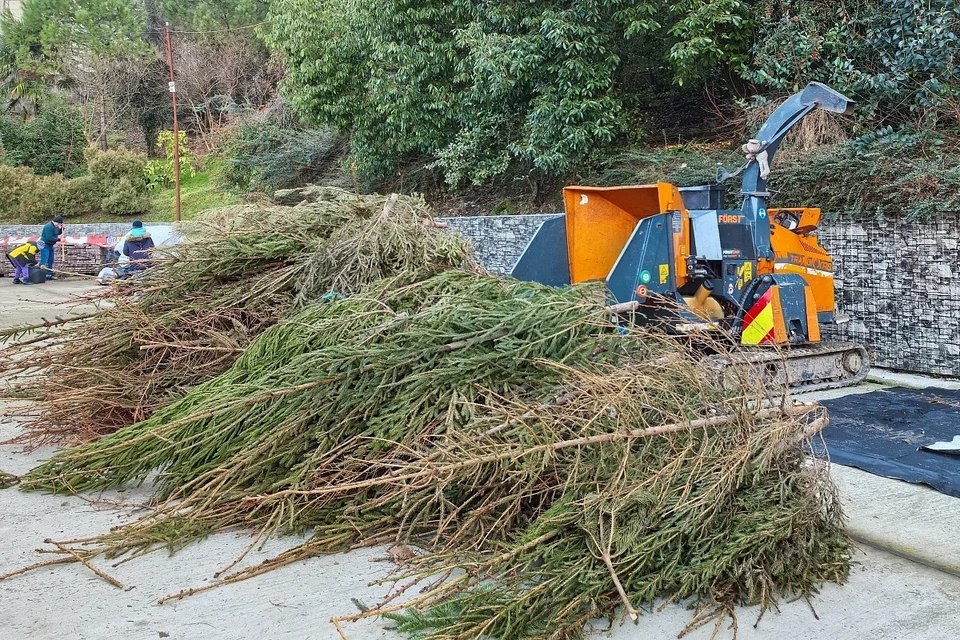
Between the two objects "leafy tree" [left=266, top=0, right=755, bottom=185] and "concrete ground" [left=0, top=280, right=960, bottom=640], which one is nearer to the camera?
"concrete ground" [left=0, top=280, right=960, bottom=640]

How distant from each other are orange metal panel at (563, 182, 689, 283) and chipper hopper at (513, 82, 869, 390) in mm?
10

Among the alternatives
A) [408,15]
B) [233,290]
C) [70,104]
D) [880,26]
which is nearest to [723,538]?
[233,290]

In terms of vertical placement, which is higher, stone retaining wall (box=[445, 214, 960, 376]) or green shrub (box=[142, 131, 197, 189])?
green shrub (box=[142, 131, 197, 189])

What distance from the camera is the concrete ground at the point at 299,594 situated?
3.54 m

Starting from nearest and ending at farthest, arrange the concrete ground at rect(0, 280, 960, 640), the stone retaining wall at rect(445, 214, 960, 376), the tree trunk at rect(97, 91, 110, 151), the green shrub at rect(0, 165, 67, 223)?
the concrete ground at rect(0, 280, 960, 640)
the stone retaining wall at rect(445, 214, 960, 376)
the green shrub at rect(0, 165, 67, 223)
the tree trunk at rect(97, 91, 110, 151)

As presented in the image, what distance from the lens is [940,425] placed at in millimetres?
6723

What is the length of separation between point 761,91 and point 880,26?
7.27ft

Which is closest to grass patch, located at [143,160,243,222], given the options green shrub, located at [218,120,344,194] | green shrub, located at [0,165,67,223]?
green shrub, located at [218,120,344,194]

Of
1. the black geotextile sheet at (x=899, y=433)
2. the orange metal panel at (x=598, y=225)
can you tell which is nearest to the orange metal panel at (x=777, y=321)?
the black geotextile sheet at (x=899, y=433)

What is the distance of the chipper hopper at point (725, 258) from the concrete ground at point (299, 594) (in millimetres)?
3060

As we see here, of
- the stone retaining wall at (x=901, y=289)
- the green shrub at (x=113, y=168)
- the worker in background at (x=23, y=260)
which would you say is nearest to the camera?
the stone retaining wall at (x=901, y=289)

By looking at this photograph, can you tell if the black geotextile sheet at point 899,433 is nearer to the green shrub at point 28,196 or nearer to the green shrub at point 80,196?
the green shrub at point 80,196

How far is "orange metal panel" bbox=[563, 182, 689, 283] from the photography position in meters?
8.10

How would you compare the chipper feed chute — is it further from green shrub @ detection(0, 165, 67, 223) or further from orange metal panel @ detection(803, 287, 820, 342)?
green shrub @ detection(0, 165, 67, 223)
